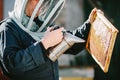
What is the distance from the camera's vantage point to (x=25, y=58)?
8.52ft

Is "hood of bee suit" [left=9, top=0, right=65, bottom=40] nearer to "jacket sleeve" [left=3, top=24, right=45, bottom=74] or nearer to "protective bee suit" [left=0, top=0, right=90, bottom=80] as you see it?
"protective bee suit" [left=0, top=0, right=90, bottom=80]

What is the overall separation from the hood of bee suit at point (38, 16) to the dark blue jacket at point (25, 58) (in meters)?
0.06

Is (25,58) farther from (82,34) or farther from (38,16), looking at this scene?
(82,34)

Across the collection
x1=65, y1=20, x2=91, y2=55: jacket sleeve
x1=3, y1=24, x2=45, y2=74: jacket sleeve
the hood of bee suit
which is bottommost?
x1=65, y1=20, x2=91, y2=55: jacket sleeve

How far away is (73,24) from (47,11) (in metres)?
4.27

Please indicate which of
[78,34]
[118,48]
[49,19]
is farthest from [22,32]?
[118,48]

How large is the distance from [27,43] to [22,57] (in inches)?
8.3

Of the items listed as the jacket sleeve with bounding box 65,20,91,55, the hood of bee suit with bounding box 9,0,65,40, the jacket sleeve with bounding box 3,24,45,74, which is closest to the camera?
the jacket sleeve with bounding box 3,24,45,74

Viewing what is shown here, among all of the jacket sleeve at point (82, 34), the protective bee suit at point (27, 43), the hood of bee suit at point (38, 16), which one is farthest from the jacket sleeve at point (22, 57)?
the jacket sleeve at point (82, 34)

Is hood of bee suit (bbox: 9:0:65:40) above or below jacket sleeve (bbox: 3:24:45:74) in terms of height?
above

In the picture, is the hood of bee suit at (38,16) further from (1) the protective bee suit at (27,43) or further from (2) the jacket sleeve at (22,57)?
(2) the jacket sleeve at (22,57)

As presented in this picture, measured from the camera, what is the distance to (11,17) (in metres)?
2.86

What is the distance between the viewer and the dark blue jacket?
2.60m

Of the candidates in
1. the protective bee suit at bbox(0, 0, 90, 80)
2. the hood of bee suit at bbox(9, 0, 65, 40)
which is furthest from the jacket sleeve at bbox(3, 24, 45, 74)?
the hood of bee suit at bbox(9, 0, 65, 40)
